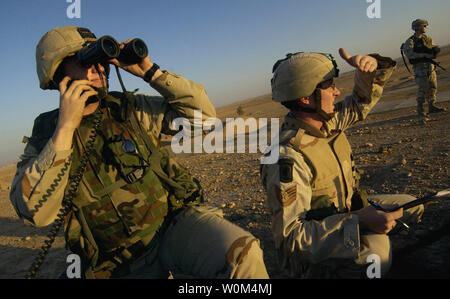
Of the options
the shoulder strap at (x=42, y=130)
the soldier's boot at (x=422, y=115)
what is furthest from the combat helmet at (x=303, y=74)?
the soldier's boot at (x=422, y=115)

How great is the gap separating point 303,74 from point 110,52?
1.40 m

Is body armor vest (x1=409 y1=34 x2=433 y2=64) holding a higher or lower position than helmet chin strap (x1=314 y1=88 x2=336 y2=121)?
higher

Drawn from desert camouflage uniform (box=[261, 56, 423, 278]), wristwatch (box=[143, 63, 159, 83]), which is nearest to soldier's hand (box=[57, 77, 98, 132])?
wristwatch (box=[143, 63, 159, 83])

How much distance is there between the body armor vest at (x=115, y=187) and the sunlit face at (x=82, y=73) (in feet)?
0.46

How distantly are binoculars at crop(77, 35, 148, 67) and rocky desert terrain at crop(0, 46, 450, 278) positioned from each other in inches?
85.2

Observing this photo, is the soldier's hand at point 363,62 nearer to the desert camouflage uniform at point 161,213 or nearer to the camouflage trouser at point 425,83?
the desert camouflage uniform at point 161,213

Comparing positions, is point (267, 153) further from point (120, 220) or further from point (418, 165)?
point (418, 165)

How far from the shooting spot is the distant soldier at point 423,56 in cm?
748

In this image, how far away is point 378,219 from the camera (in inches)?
76.5

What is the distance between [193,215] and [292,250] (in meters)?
0.74

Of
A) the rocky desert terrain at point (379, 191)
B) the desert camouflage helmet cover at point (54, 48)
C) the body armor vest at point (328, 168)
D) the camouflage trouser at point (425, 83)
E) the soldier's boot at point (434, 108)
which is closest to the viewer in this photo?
the desert camouflage helmet cover at point (54, 48)

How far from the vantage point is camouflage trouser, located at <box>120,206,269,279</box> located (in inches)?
69.0

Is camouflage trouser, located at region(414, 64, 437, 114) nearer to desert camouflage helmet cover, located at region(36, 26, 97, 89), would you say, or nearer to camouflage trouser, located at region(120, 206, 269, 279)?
camouflage trouser, located at region(120, 206, 269, 279)

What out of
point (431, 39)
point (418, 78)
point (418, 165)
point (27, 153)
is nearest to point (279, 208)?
point (27, 153)
